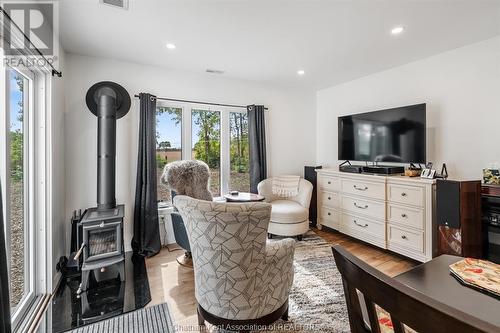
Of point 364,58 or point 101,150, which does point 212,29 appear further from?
point 364,58

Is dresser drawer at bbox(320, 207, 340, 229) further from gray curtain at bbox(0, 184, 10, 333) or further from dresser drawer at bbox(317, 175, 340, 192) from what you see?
gray curtain at bbox(0, 184, 10, 333)

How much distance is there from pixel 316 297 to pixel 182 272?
4.64 feet

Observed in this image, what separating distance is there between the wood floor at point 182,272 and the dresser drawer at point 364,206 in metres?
0.48

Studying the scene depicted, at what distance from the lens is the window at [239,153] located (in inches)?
153

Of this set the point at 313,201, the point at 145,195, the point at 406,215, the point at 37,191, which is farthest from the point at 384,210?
the point at 37,191

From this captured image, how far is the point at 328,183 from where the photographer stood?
12.3ft

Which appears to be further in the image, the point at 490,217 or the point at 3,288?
the point at 490,217

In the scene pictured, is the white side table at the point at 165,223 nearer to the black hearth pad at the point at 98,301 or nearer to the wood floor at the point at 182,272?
the wood floor at the point at 182,272

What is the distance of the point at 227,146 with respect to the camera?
3830 mm

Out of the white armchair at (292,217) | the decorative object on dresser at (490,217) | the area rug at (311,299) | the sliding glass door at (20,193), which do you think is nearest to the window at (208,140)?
the white armchair at (292,217)

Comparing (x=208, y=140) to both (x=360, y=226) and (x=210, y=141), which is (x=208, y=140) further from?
(x=360, y=226)

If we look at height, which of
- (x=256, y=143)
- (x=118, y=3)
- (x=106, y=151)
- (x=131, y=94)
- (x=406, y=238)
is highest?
(x=118, y=3)

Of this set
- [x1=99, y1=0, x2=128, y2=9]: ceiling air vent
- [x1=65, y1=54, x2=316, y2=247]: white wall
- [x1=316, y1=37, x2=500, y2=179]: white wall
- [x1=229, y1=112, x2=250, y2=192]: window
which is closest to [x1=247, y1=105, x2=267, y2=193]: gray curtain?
[x1=229, y1=112, x2=250, y2=192]: window

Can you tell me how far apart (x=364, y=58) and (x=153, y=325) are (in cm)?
356
